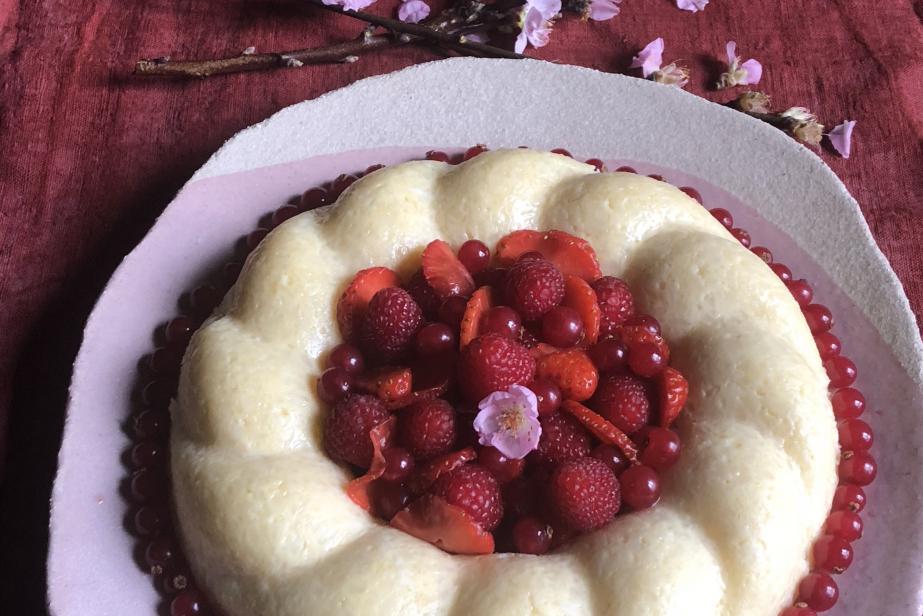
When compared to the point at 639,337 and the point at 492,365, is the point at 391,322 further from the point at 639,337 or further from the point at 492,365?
the point at 639,337

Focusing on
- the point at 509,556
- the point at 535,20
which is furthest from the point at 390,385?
the point at 535,20

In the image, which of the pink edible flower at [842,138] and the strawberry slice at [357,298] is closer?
the strawberry slice at [357,298]

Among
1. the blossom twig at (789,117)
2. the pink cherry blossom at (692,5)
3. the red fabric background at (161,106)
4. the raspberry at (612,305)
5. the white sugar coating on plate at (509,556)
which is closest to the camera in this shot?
the white sugar coating on plate at (509,556)

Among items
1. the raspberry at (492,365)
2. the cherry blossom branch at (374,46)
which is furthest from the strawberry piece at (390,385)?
the cherry blossom branch at (374,46)

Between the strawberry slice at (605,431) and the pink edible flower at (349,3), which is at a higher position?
the pink edible flower at (349,3)

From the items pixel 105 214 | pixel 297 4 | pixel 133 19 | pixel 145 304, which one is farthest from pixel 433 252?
pixel 133 19

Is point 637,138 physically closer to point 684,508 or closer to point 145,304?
point 684,508

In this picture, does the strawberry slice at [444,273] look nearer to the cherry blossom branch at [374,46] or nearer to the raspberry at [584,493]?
the raspberry at [584,493]
